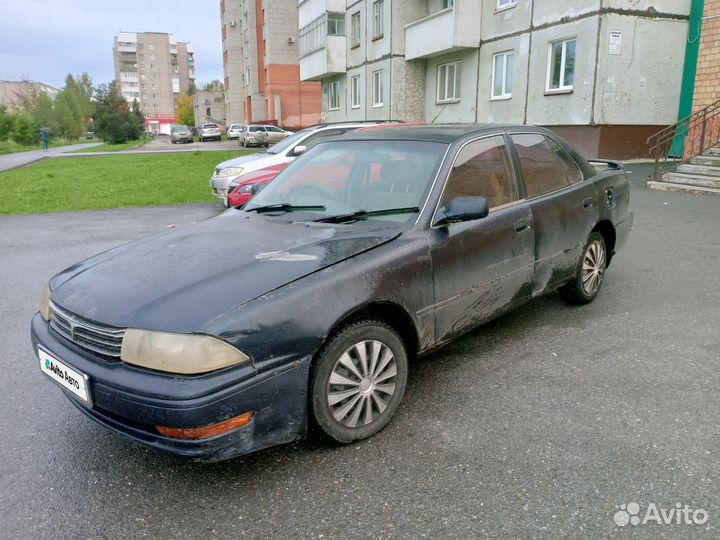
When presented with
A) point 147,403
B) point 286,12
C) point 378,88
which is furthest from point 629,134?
point 286,12

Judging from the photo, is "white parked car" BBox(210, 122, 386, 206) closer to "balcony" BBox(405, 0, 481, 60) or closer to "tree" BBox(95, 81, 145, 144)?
Answer: "balcony" BBox(405, 0, 481, 60)

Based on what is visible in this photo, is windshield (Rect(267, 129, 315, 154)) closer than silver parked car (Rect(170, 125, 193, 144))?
Yes

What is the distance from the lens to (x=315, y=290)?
2.68 metres

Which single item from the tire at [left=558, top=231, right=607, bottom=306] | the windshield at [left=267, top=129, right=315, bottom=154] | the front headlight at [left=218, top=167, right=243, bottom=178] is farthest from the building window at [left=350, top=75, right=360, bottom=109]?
the tire at [left=558, top=231, right=607, bottom=306]

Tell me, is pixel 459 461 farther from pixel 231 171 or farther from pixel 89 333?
pixel 231 171

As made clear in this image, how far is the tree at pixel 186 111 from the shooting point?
367 ft

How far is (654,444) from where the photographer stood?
9.57 feet

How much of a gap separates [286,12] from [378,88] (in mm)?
26072

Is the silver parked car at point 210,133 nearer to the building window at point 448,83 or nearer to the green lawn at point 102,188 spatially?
the green lawn at point 102,188

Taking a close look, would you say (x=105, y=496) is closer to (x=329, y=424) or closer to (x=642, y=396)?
→ (x=329, y=424)

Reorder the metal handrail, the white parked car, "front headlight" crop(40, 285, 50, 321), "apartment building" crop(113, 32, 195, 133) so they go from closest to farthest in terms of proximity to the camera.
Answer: "front headlight" crop(40, 285, 50, 321)
the white parked car
the metal handrail
"apartment building" crop(113, 32, 195, 133)

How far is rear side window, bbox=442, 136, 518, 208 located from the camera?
3.64 meters

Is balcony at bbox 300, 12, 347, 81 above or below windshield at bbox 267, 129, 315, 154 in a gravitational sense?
above

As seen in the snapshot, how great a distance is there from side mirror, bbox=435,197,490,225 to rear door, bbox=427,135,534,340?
0.08 metres
